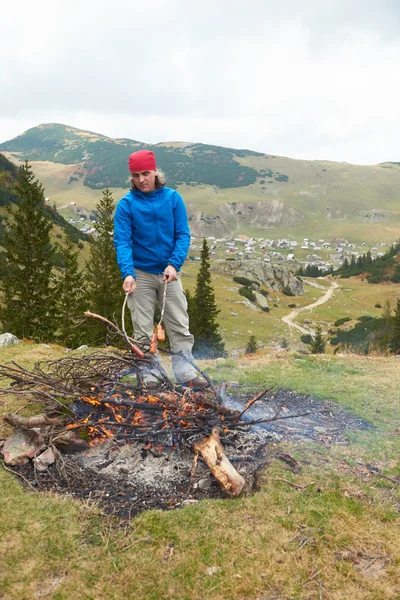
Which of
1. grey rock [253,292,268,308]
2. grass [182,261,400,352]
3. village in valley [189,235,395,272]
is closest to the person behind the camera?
grass [182,261,400,352]

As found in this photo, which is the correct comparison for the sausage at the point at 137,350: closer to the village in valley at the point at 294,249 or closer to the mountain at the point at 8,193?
the mountain at the point at 8,193

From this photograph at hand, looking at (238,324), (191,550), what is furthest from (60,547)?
(238,324)

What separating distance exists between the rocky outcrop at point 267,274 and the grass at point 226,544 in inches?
3211

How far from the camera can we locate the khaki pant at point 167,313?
5336mm

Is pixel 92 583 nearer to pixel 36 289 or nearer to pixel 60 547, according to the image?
pixel 60 547

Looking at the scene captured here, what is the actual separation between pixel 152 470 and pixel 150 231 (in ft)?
9.77

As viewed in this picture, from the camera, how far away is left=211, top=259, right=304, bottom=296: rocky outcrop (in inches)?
3344

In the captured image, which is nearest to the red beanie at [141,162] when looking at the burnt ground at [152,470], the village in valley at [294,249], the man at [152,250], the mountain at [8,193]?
the man at [152,250]

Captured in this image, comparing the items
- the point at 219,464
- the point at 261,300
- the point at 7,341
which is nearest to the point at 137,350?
the point at 219,464

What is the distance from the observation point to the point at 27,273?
27.6 m

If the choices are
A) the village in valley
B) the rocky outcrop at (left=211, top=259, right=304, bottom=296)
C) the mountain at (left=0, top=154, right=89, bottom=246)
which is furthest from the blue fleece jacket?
the village in valley

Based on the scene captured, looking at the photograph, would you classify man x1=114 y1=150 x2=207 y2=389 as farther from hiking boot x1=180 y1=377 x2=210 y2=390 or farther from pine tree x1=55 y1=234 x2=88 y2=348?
pine tree x1=55 y1=234 x2=88 y2=348

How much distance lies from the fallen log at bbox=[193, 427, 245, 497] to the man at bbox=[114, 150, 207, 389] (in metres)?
1.31

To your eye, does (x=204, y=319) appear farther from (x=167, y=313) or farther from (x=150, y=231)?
(x=150, y=231)
